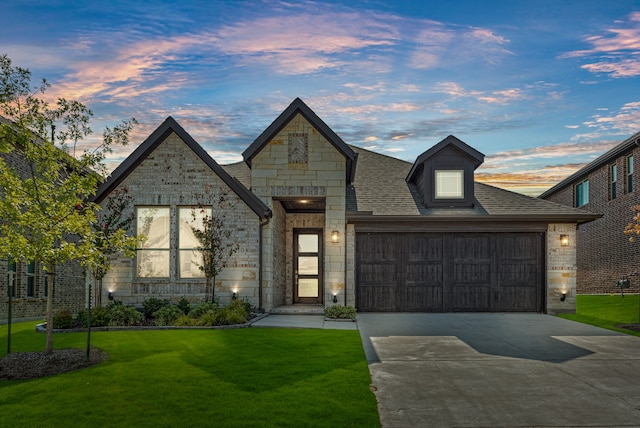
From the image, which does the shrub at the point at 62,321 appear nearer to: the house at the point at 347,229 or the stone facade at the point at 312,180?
the house at the point at 347,229

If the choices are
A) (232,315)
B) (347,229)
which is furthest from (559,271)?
(232,315)

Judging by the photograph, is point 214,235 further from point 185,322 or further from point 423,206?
point 423,206

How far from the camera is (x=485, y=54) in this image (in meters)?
16.1

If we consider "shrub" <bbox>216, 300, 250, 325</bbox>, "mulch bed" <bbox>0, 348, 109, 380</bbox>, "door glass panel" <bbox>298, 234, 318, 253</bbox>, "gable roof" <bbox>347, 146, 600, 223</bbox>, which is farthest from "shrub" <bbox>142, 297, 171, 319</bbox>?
"door glass panel" <bbox>298, 234, 318, 253</bbox>

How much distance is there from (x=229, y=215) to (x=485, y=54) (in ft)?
29.8

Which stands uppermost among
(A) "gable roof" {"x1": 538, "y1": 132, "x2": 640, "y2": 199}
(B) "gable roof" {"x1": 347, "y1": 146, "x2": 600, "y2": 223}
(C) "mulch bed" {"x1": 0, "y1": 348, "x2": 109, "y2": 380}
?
(A) "gable roof" {"x1": 538, "y1": 132, "x2": 640, "y2": 199}

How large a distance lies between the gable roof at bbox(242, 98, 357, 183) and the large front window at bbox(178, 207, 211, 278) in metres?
2.51

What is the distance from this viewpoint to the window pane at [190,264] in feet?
54.3

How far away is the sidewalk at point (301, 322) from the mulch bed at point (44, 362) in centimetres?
495

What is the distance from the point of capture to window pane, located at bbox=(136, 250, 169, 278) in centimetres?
1662

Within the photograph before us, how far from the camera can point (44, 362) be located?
935cm

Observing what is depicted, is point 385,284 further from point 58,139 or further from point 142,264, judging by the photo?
point 58,139

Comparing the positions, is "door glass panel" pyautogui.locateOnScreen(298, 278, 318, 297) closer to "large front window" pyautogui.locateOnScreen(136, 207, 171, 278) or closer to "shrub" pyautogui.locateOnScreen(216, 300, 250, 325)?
"shrub" pyautogui.locateOnScreen(216, 300, 250, 325)

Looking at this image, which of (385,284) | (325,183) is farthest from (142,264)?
(385,284)
